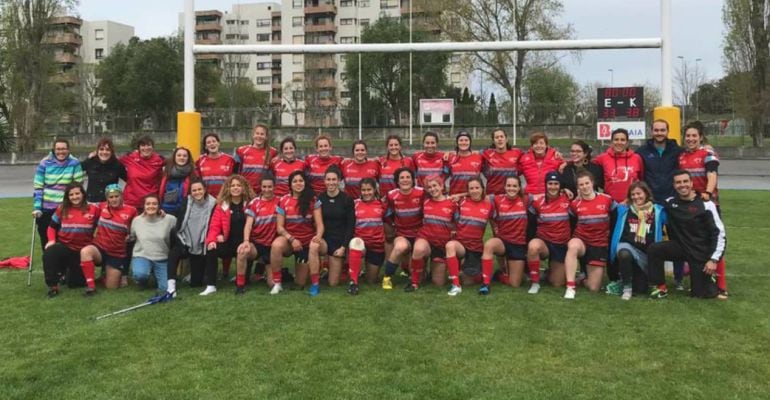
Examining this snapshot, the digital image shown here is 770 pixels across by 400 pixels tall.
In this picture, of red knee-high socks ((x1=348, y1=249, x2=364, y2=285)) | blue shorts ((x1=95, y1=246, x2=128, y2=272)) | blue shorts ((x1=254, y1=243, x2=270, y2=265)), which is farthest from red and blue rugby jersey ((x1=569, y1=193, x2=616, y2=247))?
blue shorts ((x1=95, y1=246, x2=128, y2=272))

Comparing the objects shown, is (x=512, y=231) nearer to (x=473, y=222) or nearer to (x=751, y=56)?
(x=473, y=222)

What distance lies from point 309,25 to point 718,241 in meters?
59.9

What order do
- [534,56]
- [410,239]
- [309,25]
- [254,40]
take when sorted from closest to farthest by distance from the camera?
1. [410,239]
2. [534,56]
3. [309,25]
4. [254,40]

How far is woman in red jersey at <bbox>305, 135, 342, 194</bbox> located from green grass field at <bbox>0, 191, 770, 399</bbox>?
1.30 m

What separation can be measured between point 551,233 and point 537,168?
83 centimetres

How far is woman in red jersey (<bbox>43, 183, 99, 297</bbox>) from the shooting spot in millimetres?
6129

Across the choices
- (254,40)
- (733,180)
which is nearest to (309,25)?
(254,40)

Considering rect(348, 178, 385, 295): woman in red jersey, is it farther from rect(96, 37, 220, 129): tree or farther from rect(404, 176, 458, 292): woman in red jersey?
rect(96, 37, 220, 129): tree

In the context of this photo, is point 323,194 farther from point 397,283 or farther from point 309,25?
point 309,25

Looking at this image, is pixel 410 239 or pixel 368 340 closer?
pixel 368 340

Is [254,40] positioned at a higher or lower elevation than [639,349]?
higher

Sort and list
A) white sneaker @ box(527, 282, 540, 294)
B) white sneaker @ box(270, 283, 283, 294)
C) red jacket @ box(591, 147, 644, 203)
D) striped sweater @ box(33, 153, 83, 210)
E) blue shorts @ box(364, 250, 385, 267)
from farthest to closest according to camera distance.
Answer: striped sweater @ box(33, 153, 83, 210) → blue shorts @ box(364, 250, 385, 267) → red jacket @ box(591, 147, 644, 203) → white sneaker @ box(270, 283, 283, 294) → white sneaker @ box(527, 282, 540, 294)

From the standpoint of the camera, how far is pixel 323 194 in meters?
6.28

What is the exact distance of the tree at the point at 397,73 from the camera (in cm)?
3247
